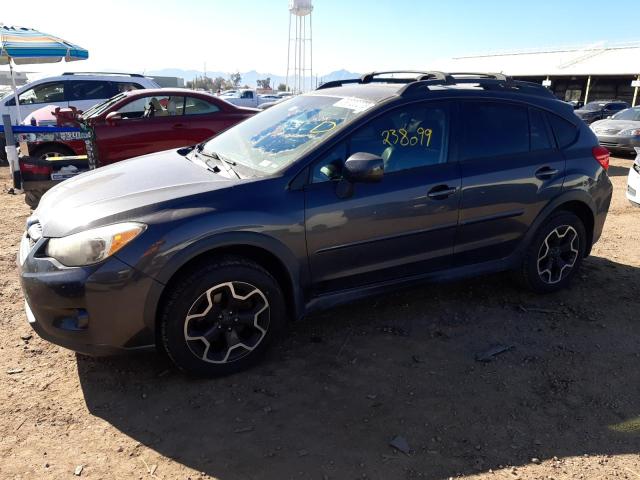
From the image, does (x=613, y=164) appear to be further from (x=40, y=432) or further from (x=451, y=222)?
(x=40, y=432)

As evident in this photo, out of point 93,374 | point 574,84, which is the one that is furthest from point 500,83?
point 574,84

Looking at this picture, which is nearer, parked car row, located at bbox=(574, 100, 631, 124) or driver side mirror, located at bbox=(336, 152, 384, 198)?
driver side mirror, located at bbox=(336, 152, 384, 198)

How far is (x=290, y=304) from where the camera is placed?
3205 mm

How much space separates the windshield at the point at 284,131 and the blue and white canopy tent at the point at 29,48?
6692mm

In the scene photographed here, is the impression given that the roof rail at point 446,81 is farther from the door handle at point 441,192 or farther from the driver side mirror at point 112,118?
the driver side mirror at point 112,118

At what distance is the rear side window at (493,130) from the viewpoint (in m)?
3.66

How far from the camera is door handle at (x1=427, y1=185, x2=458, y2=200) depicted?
11.3 feet

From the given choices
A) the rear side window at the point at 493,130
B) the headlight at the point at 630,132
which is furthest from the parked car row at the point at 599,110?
the rear side window at the point at 493,130

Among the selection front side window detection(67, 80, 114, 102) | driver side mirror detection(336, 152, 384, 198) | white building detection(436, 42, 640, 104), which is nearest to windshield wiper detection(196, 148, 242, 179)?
driver side mirror detection(336, 152, 384, 198)

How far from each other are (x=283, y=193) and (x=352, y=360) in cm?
119

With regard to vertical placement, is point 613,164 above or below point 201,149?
below

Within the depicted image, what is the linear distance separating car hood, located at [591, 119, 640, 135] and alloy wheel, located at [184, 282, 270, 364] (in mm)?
13412

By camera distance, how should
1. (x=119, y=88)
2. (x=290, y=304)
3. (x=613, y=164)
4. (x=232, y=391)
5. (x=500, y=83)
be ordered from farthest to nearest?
(x=613, y=164), (x=119, y=88), (x=500, y=83), (x=290, y=304), (x=232, y=391)

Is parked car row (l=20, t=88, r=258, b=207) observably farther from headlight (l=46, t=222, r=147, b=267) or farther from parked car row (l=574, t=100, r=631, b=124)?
parked car row (l=574, t=100, r=631, b=124)
